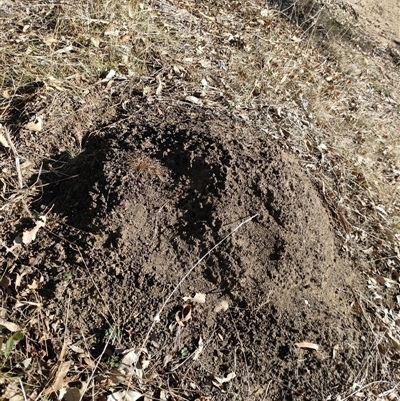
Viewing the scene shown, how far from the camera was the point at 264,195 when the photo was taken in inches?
97.7

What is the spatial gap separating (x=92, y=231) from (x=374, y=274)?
173 cm

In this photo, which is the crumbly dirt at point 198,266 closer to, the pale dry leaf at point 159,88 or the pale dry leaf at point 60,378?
the pale dry leaf at point 60,378

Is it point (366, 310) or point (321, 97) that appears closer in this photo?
point (366, 310)

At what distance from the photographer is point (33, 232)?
2.31 meters

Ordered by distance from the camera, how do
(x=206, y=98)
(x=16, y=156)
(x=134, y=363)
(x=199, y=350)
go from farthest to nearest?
(x=206, y=98)
(x=16, y=156)
(x=199, y=350)
(x=134, y=363)

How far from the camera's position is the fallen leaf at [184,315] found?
86.3 inches

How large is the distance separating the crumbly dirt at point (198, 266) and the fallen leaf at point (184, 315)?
21 mm

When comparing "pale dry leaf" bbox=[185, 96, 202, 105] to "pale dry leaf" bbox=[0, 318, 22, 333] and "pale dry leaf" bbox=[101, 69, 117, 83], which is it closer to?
"pale dry leaf" bbox=[101, 69, 117, 83]

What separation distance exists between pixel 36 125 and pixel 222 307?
5.16 feet

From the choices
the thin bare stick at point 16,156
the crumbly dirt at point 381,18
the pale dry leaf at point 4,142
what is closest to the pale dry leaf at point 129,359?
the thin bare stick at point 16,156

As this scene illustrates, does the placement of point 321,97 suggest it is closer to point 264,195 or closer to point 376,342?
point 264,195

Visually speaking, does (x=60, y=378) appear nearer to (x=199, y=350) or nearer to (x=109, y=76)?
(x=199, y=350)

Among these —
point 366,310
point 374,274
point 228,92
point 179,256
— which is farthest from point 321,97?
point 179,256

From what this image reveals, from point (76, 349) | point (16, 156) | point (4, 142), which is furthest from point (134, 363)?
point (4, 142)
